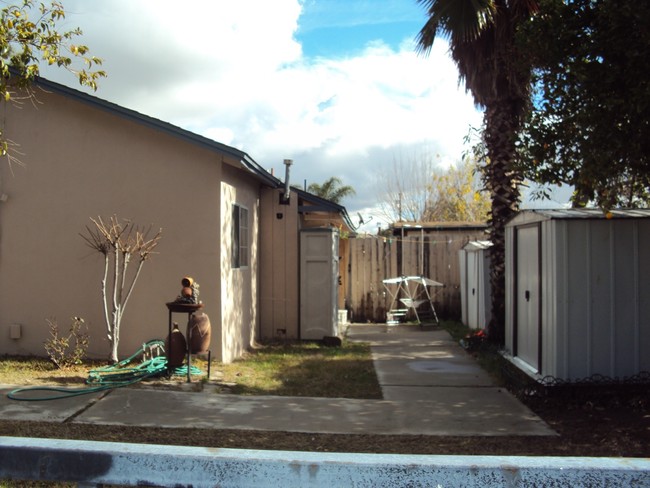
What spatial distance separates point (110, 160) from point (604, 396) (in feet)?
23.8

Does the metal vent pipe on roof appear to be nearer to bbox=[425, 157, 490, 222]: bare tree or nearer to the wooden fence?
the wooden fence

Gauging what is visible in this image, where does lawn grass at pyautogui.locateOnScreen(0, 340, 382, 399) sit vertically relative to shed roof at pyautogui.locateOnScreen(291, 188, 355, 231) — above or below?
below

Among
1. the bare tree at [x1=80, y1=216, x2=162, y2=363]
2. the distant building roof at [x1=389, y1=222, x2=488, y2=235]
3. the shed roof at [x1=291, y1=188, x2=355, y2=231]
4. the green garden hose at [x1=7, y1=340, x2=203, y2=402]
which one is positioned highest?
the shed roof at [x1=291, y1=188, x2=355, y2=231]

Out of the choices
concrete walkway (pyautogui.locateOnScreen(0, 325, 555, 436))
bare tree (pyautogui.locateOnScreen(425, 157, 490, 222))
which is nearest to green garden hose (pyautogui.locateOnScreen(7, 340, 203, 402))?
concrete walkway (pyautogui.locateOnScreen(0, 325, 555, 436))

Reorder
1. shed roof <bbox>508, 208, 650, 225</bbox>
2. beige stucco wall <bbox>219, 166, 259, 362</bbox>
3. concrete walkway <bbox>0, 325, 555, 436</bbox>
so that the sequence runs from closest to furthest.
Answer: concrete walkway <bbox>0, 325, 555, 436</bbox> → shed roof <bbox>508, 208, 650, 225</bbox> → beige stucco wall <bbox>219, 166, 259, 362</bbox>

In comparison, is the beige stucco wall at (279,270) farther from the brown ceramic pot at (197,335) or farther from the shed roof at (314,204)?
the brown ceramic pot at (197,335)

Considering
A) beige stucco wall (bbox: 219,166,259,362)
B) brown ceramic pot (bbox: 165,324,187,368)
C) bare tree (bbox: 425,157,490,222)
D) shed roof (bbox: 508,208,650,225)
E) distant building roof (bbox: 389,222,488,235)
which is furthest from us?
bare tree (bbox: 425,157,490,222)

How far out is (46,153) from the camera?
9.28 metres

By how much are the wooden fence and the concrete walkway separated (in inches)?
270

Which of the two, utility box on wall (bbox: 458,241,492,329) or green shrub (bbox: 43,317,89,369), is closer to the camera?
green shrub (bbox: 43,317,89,369)

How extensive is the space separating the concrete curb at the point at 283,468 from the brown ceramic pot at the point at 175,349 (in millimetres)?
5605

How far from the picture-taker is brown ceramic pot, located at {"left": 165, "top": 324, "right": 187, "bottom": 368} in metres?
7.89

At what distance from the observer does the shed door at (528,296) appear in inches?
305

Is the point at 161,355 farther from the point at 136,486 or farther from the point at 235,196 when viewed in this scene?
the point at 136,486
